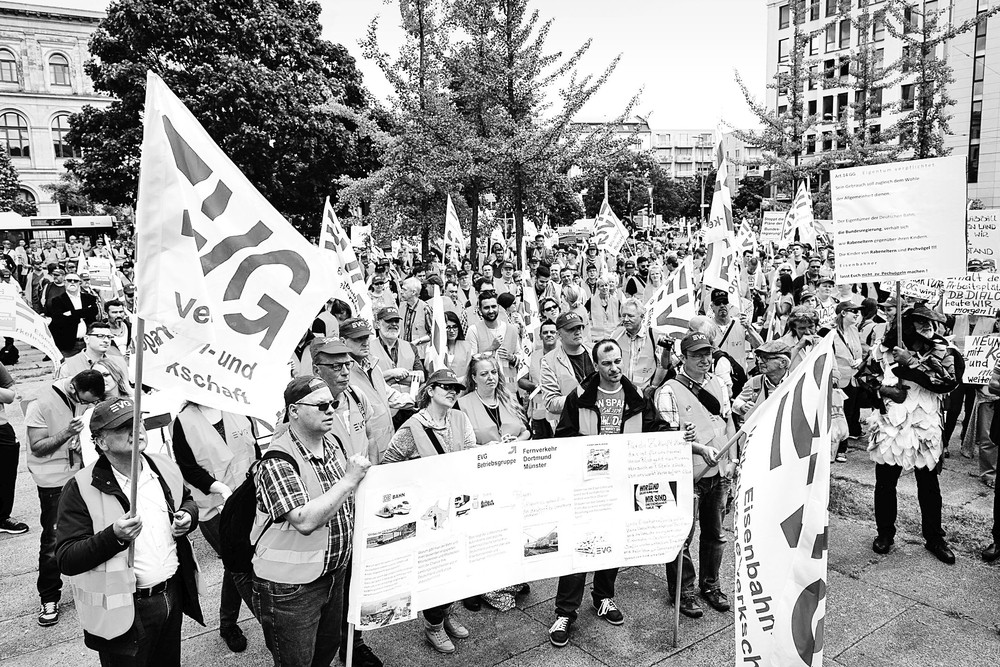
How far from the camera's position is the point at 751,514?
3625mm

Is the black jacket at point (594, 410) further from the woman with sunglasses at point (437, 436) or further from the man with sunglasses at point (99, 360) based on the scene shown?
the man with sunglasses at point (99, 360)

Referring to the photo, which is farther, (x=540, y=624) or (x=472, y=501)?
(x=540, y=624)

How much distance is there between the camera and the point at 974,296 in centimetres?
809

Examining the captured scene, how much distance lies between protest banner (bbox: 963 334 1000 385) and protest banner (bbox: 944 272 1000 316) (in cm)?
104

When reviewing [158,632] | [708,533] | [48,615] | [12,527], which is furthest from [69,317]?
[708,533]

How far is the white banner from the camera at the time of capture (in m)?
7.72

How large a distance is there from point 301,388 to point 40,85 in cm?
8518

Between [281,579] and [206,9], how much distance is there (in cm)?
2990

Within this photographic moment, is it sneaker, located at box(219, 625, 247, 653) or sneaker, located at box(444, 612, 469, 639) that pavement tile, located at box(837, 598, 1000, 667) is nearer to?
sneaker, located at box(444, 612, 469, 639)

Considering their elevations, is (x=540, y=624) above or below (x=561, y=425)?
below

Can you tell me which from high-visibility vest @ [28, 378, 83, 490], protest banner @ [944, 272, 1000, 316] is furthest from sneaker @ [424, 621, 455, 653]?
protest banner @ [944, 272, 1000, 316]

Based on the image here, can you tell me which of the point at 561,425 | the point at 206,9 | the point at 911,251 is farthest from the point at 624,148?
the point at 206,9

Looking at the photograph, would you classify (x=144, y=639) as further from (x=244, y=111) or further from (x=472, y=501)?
(x=244, y=111)

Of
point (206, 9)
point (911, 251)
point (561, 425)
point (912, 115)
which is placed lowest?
point (561, 425)
